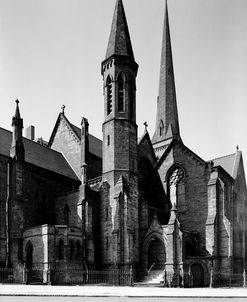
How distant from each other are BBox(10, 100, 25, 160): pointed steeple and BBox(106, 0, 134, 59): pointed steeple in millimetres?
10698

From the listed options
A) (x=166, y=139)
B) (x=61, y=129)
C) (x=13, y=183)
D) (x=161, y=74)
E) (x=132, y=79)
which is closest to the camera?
(x=13, y=183)

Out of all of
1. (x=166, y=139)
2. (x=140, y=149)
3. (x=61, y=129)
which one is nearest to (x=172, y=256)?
(x=140, y=149)

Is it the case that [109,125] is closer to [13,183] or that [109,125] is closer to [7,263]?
[13,183]

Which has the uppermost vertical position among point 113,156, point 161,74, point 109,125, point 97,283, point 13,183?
point 161,74

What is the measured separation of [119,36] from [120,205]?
16784 mm

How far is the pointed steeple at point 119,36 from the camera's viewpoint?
40.3m

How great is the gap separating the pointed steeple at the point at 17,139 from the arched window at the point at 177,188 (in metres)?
14.6

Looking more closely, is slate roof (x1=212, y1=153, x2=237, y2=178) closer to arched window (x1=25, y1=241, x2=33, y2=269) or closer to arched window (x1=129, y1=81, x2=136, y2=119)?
arched window (x1=129, y1=81, x2=136, y2=119)

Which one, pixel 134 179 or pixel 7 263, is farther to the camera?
pixel 134 179

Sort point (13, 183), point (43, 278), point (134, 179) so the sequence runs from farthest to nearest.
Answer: point (134, 179), point (13, 183), point (43, 278)

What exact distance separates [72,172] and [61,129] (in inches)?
266

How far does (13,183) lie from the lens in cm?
3525

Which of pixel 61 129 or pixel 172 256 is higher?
pixel 61 129

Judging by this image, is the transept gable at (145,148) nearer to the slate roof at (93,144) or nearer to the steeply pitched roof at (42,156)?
the slate roof at (93,144)
